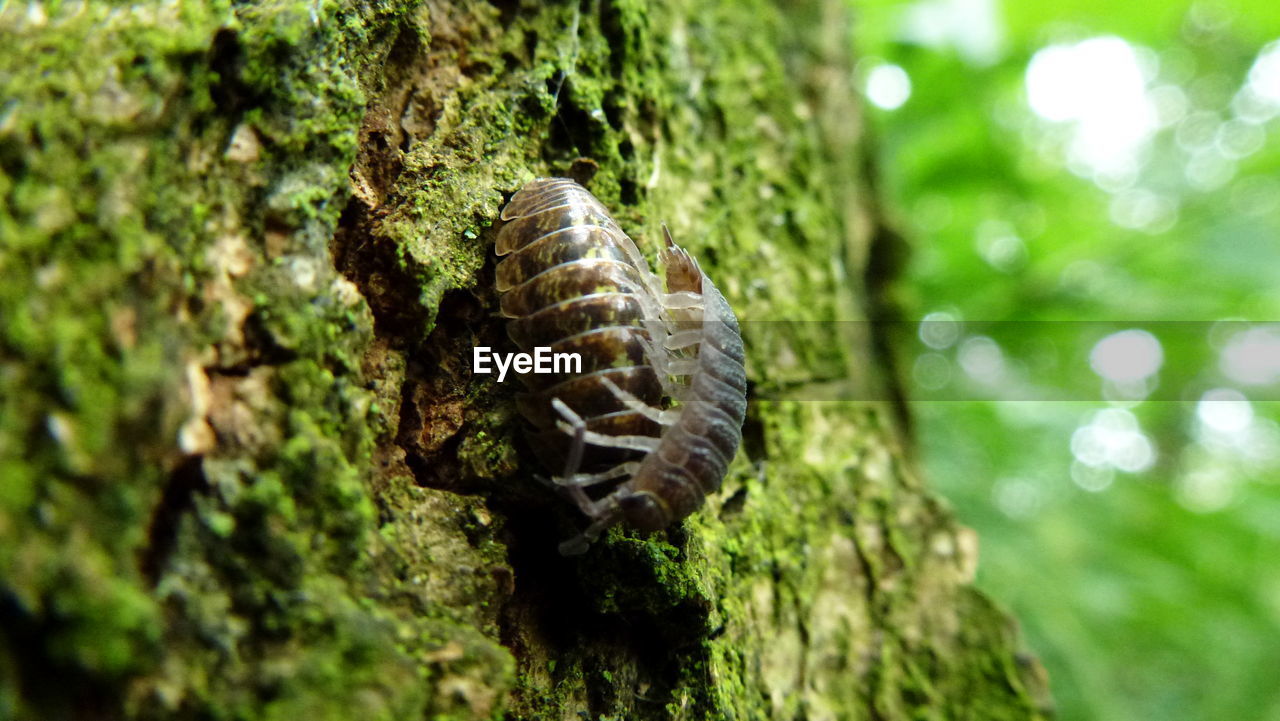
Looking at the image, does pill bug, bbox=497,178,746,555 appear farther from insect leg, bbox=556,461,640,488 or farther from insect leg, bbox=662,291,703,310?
insect leg, bbox=662,291,703,310

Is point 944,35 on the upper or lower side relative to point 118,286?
upper

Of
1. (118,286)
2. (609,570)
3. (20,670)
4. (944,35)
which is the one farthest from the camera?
(944,35)

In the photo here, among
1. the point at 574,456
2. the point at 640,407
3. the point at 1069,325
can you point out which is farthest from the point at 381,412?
the point at 1069,325

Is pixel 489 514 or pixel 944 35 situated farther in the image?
pixel 944 35

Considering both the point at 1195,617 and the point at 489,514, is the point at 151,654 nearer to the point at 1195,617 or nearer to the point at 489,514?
the point at 489,514

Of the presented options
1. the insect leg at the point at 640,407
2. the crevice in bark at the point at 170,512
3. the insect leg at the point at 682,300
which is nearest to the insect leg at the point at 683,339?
the insect leg at the point at 682,300

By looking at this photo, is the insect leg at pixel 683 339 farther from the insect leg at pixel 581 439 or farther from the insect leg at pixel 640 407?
the insect leg at pixel 581 439

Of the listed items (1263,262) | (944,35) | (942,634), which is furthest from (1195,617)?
(944,35)
